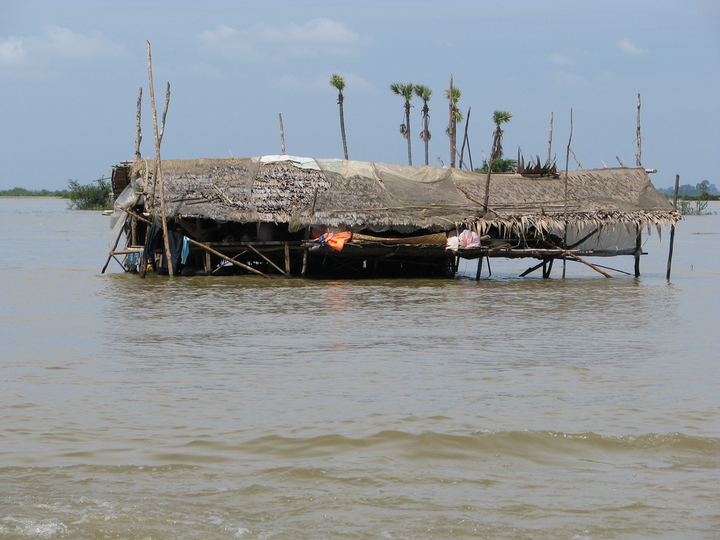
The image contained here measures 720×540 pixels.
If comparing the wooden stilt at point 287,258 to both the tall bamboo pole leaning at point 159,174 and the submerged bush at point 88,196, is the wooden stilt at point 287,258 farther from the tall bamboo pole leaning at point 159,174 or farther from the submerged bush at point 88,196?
the submerged bush at point 88,196

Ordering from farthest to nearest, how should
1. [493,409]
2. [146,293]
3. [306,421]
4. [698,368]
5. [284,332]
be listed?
[146,293] < [284,332] < [698,368] < [493,409] < [306,421]

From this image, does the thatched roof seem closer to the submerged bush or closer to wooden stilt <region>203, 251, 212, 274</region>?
wooden stilt <region>203, 251, 212, 274</region>

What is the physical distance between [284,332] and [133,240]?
338 inches

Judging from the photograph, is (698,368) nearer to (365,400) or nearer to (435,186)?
(365,400)

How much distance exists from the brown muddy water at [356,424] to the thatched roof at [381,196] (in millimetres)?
4333

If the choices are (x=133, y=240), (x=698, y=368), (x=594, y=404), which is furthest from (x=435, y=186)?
(x=594, y=404)

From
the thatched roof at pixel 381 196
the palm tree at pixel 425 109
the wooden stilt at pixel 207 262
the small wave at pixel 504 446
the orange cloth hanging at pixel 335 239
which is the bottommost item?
the small wave at pixel 504 446

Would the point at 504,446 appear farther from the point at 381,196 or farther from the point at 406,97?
the point at 406,97

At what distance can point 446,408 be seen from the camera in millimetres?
5965

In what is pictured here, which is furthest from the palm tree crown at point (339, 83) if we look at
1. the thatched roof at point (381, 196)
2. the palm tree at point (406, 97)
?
the thatched roof at point (381, 196)

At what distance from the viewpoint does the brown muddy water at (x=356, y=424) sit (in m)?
4.00

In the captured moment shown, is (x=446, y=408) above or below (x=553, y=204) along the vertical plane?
below

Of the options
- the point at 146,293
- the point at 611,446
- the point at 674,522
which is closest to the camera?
the point at 674,522

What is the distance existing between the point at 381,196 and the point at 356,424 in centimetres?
1114
